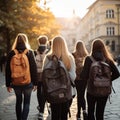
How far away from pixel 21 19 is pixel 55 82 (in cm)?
2501

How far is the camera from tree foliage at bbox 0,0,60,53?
29298mm

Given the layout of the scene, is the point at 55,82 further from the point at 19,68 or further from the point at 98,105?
the point at 19,68

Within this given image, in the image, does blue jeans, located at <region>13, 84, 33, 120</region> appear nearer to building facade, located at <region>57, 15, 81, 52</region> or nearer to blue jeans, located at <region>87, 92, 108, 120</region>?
blue jeans, located at <region>87, 92, 108, 120</region>

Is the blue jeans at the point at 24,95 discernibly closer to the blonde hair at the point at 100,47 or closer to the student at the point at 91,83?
the student at the point at 91,83

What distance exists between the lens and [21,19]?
101ft

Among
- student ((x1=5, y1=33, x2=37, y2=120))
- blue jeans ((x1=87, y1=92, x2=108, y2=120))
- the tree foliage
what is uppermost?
the tree foliage

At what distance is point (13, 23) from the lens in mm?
29656

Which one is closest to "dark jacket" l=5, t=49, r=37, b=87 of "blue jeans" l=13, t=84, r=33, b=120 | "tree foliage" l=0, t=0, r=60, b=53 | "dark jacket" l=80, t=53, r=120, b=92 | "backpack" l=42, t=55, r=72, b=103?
"blue jeans" l=13, t=84, r=33, b=120

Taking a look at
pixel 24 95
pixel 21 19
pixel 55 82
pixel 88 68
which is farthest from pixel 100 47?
pixel 21 19

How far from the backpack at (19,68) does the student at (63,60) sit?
1286 millimetres

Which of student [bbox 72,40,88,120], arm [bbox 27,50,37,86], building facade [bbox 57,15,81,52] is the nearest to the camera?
arm [bbox 27,50,37,86]

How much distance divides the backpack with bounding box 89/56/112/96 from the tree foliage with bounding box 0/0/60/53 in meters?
21.0

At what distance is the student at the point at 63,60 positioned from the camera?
620cm

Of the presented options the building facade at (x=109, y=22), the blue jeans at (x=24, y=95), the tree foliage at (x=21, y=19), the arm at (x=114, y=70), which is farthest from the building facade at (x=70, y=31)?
the arm at (x=114, y=70)
